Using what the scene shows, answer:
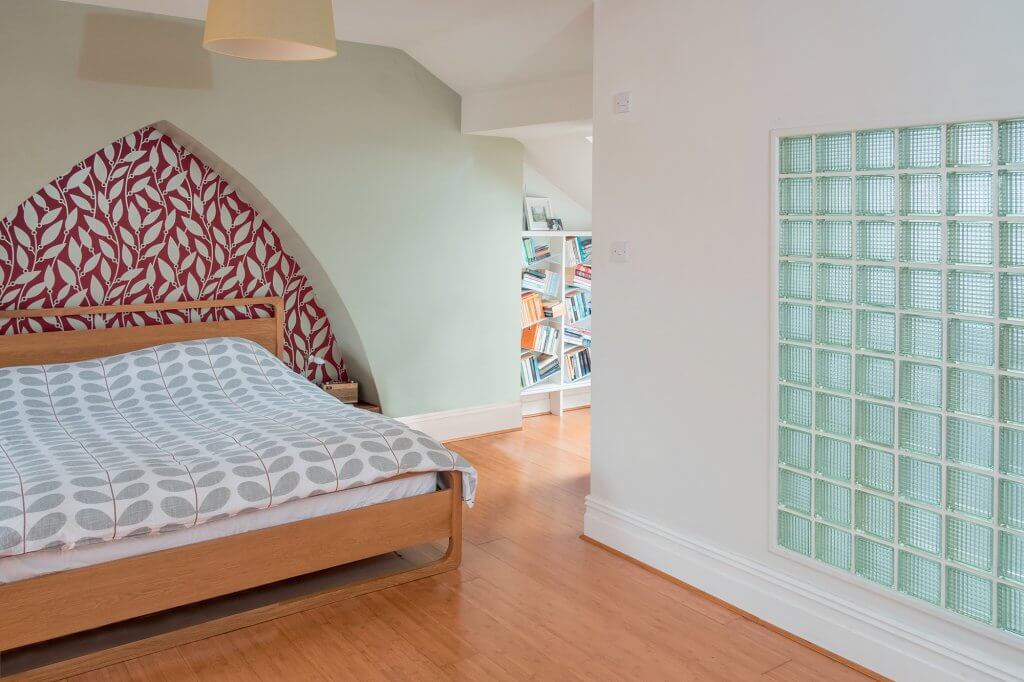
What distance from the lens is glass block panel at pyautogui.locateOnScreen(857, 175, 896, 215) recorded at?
2584 mm

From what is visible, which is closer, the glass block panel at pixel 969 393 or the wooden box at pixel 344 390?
the glass block panel at pixel 969 393

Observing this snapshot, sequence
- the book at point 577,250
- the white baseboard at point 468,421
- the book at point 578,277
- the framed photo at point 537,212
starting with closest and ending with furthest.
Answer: the white baseboard at point 468,421
the framed photo at point 537,212
the book at point 577,250
the book at point 578,277

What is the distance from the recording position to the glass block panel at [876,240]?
2596 mm

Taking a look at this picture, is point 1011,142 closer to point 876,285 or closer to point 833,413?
point 876,285

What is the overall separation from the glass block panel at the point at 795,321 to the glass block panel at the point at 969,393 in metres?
0.49

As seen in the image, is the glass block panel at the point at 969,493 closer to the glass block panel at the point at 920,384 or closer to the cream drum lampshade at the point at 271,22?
the glass block panel at the point at 920,384

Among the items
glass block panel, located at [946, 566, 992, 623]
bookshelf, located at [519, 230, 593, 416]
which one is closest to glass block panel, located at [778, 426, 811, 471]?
glass block panel, located at [946, 566, 992, 623]

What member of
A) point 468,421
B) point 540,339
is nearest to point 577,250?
point 540,339

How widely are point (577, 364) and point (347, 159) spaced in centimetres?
227

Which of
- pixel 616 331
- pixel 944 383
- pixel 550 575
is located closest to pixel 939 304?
pixel 944 383

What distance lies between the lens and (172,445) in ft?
10.6

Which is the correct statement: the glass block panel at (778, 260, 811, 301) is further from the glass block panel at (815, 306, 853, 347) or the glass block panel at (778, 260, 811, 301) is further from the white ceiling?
the white ceiling

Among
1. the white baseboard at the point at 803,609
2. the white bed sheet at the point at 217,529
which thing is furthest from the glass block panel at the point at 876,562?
the white bed sheet at the point at 217,529

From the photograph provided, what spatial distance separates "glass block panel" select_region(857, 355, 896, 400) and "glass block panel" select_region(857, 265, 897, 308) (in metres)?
0.17
